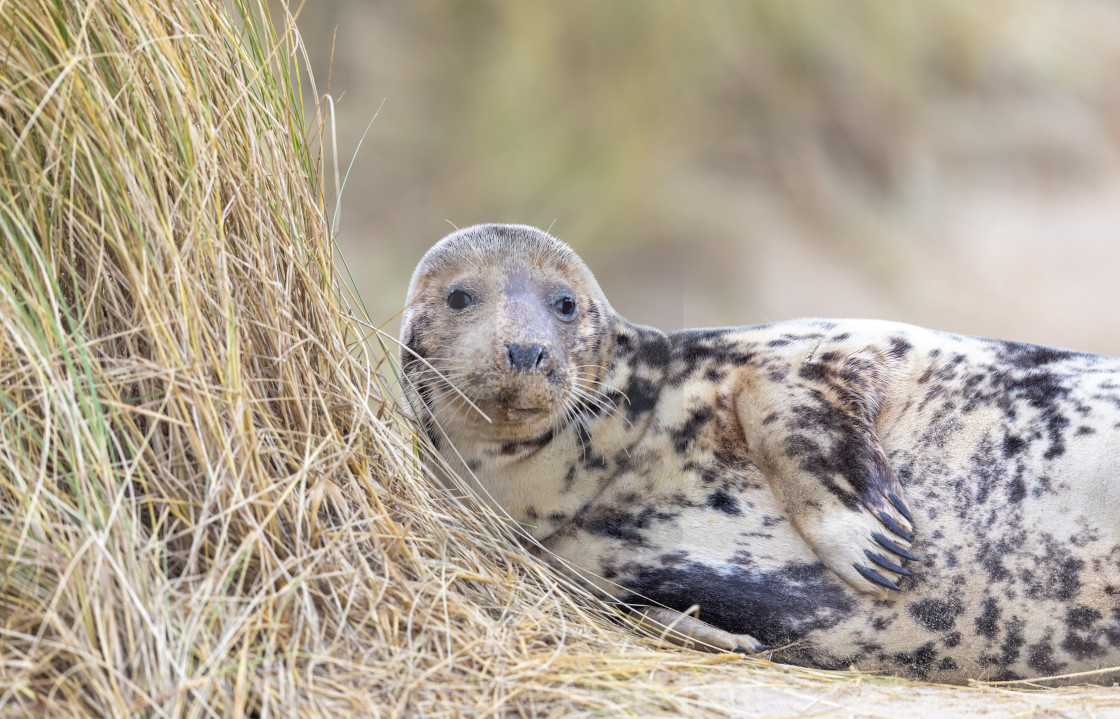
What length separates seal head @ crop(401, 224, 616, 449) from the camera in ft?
9.21

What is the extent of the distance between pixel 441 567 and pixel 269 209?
0.98m

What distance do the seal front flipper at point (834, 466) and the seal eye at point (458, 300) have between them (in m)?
0.91

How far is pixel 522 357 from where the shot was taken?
276 cm

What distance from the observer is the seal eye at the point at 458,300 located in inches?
121

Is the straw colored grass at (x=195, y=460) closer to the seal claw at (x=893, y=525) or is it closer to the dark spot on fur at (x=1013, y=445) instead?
the seal claw at (x=893, y=525)

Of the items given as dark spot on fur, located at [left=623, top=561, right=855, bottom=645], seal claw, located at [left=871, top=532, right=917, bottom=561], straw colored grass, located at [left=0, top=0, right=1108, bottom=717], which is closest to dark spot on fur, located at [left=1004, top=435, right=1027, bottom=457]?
seal claw, located at [left=871, top=532, right=917, bottom=561]

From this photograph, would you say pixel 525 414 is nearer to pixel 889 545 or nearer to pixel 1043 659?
pixel 889 545

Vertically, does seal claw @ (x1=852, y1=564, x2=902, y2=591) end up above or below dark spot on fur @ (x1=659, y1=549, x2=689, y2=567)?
below

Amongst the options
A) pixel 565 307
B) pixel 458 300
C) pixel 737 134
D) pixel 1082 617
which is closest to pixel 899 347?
pixel 1082 617

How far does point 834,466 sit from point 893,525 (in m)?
0.23

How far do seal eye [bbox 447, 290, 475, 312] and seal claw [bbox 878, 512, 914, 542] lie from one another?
137 centimetres

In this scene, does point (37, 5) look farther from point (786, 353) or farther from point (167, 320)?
point (786, 353)

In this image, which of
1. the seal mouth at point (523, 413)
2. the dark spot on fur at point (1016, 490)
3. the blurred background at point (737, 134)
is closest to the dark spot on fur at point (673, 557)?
the seal mouth at point (523, 413)

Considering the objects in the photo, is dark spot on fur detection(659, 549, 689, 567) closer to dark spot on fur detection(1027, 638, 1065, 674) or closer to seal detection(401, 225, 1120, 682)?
seal detection(401, 225, 1120, 682)
